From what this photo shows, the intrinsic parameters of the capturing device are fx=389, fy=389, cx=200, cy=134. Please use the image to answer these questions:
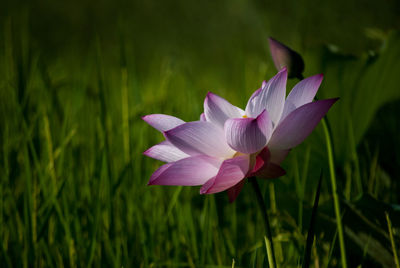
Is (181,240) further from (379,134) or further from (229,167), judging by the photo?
(379,134)

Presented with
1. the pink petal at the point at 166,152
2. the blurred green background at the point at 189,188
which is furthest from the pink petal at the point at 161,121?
Answer: the blurred green background at the point at 189,188

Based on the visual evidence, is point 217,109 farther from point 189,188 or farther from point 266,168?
point 189,188

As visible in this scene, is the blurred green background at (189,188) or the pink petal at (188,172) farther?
the blurred green background at (189,188)

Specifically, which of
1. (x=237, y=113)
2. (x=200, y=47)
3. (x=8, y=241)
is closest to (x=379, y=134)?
(x=237, y=113)

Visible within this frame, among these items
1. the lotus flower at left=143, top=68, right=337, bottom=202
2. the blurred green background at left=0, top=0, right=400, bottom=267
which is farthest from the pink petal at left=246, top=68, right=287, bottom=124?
the blurred green background at left=0, top=0, right=400, bottom=267

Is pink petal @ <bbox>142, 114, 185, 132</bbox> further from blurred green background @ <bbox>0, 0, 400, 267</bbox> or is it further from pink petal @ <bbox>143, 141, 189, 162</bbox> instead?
blurred green background @ <bbox>0, 0, 400, 267</bbox>

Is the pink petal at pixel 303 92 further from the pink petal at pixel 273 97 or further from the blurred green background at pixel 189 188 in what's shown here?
the blurred green background at pixel 189 188

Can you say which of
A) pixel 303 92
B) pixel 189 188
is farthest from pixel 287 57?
pixel 189 188
